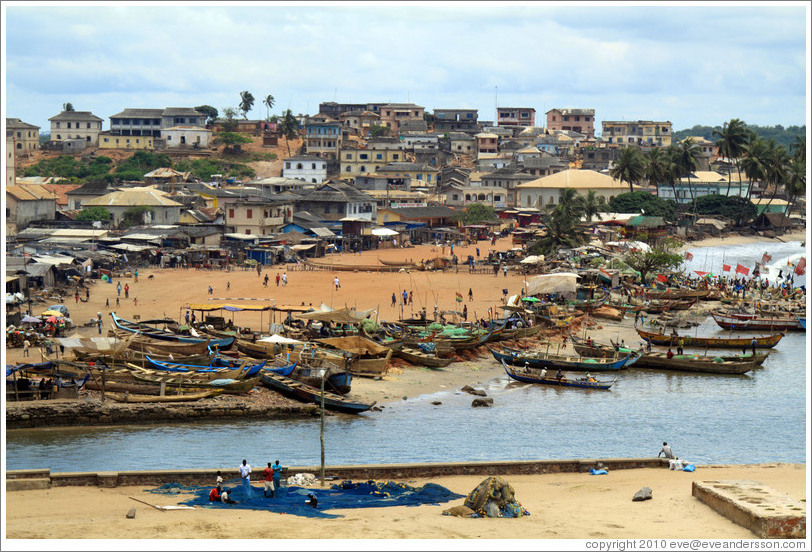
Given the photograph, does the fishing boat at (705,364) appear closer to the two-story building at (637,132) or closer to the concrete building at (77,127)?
the concrete building at (77,127)

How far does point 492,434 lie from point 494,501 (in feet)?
33.4

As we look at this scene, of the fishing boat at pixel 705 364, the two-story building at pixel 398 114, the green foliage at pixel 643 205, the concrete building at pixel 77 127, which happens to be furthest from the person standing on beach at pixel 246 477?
the two-story building at pixel 398 114

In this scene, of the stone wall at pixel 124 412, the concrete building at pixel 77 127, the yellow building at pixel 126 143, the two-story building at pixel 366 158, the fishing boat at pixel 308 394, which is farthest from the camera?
the concrete building at pixel 77 127

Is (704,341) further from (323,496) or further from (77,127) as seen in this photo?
(77,127)

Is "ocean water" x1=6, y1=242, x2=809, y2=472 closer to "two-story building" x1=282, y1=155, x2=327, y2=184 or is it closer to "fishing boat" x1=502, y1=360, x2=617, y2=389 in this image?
"fishing boat" x1=502, y1=360, x2=617, y2=389

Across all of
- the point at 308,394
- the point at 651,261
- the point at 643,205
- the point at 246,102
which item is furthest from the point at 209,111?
the point at 308,394

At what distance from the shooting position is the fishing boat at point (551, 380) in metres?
36.8

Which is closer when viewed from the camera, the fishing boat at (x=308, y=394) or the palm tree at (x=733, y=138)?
the fishing boat at (x=308, y=394)

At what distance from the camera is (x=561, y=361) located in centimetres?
3909

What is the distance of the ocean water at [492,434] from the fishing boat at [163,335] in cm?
644

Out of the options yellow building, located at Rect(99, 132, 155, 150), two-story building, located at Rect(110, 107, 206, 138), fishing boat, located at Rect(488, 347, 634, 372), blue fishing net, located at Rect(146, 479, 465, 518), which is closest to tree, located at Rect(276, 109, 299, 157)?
two-story building, located at Rect(110, 107, 206, 138)

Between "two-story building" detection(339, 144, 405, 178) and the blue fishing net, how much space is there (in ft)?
287

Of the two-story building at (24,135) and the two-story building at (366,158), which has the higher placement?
the two-story building at (24,135)

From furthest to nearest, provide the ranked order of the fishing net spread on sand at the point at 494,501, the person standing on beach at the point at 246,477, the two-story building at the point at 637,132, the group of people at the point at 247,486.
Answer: the two-story building at the point at 637,132
the person standing on beach at the point at 246,477
the group of people at the point at 247,486
the fishing net spread on sand at the point at 494,501
